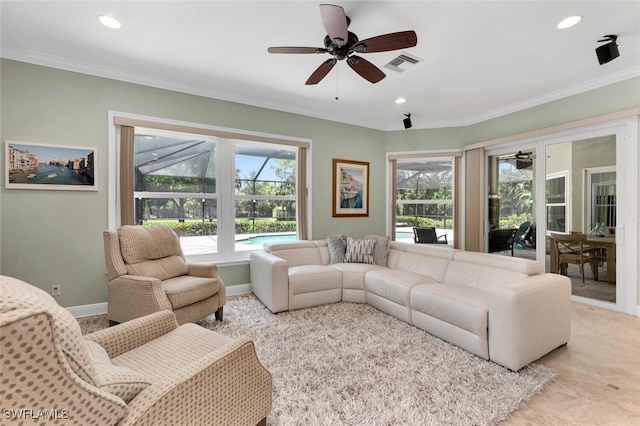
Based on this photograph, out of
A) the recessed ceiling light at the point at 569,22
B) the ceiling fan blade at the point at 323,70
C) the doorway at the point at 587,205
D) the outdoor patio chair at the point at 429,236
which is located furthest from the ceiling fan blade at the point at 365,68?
the outdoor patio chair at the point at 429,236

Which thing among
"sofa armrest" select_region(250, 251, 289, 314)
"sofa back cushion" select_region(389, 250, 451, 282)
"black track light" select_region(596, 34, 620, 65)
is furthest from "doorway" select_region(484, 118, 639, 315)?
"sofa armrest" select_region(250, 251, 289, 314)

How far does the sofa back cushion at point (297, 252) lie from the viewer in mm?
3936

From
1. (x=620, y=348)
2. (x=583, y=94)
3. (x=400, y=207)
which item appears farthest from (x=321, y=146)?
(x=620, y=348)

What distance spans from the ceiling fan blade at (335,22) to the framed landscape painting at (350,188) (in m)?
2.80

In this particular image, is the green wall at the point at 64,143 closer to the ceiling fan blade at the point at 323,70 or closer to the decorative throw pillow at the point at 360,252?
the ceiling fan blade at the point at 323,70

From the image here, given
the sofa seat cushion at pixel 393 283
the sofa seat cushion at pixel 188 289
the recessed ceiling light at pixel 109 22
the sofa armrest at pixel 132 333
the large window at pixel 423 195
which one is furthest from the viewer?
the large window at pixel 423 195

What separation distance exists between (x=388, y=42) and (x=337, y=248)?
2753mm

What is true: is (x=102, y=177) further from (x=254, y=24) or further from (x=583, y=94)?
(x=583, y=94)

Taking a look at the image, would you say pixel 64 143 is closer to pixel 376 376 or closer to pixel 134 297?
pixel 134 297

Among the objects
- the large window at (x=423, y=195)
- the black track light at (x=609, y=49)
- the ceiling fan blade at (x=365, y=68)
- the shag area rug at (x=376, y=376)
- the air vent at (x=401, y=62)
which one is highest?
the air vent at (x=401, y=62)

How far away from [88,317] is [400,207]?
496 cm

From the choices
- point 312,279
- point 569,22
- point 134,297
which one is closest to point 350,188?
point 312,279

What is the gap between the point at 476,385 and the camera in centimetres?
194

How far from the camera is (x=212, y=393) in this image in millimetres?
1180
